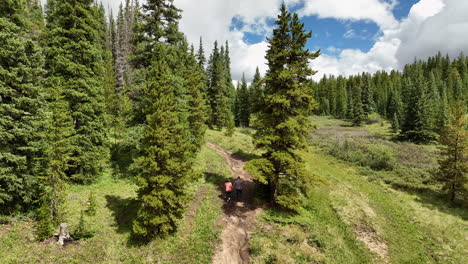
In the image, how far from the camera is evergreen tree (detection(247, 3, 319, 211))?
16.5 metres

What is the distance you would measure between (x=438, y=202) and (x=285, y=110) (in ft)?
57.1

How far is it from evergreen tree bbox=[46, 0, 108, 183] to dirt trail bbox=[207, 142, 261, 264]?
11613mm

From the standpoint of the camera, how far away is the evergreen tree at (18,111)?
485 inches

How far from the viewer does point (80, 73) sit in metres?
17.8

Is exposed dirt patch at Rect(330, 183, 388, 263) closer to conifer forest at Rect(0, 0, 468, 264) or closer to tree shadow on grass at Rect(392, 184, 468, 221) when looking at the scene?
conifer forest at Rect(0, 0, 468, 264)

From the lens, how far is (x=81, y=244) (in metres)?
12.0

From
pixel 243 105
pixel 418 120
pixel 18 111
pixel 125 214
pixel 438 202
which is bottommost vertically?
pixel 438 202

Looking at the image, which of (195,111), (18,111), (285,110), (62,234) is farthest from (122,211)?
(195,111)

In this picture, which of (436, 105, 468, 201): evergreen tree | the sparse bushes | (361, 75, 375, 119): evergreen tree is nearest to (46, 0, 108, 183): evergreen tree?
(436, 105, 468, 201): evergreen tree

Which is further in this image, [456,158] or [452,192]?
[456,158]

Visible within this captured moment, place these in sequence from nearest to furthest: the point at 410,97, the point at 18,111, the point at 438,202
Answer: the point at 18,111
the point at 438,202
the point at 410,97

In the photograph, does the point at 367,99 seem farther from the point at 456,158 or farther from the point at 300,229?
the point at 300,229

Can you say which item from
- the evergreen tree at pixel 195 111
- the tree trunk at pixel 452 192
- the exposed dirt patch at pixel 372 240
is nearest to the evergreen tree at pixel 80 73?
the evergreen tree at pixel 195 111

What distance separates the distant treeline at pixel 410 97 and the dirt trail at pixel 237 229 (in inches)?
1570
